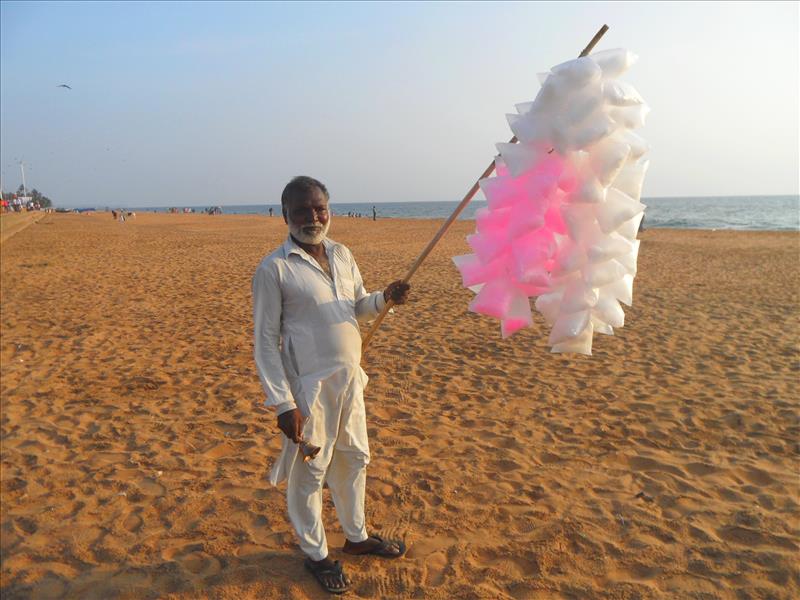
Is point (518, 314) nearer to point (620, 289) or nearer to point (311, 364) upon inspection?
point (620, 289)

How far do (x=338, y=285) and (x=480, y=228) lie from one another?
0.74 metres

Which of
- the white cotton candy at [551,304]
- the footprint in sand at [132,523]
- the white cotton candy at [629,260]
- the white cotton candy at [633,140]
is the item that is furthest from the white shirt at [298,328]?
the footprint in sand at [132,523]

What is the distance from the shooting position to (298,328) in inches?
93.0

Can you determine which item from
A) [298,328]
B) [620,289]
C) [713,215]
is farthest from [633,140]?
[713,215]

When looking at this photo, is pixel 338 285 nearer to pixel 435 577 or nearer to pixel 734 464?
pixel 435 577

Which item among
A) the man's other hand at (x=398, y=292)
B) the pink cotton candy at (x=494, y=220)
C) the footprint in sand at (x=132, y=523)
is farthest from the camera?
the footprint in sand at (x=132, y=523)

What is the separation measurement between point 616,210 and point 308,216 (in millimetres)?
1270

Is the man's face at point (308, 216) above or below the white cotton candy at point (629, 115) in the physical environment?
below

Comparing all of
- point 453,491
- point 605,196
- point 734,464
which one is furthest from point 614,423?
point 605,196

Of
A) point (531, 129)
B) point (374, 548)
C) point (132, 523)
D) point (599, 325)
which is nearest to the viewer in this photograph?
point (531, 129)

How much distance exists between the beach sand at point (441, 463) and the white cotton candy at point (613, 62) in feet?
7.81

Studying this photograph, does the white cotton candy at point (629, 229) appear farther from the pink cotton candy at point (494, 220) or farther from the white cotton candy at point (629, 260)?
the pink cotton candy at point (494, 220)

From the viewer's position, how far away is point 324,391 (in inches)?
94.5

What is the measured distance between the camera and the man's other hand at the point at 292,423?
2.26 meters
